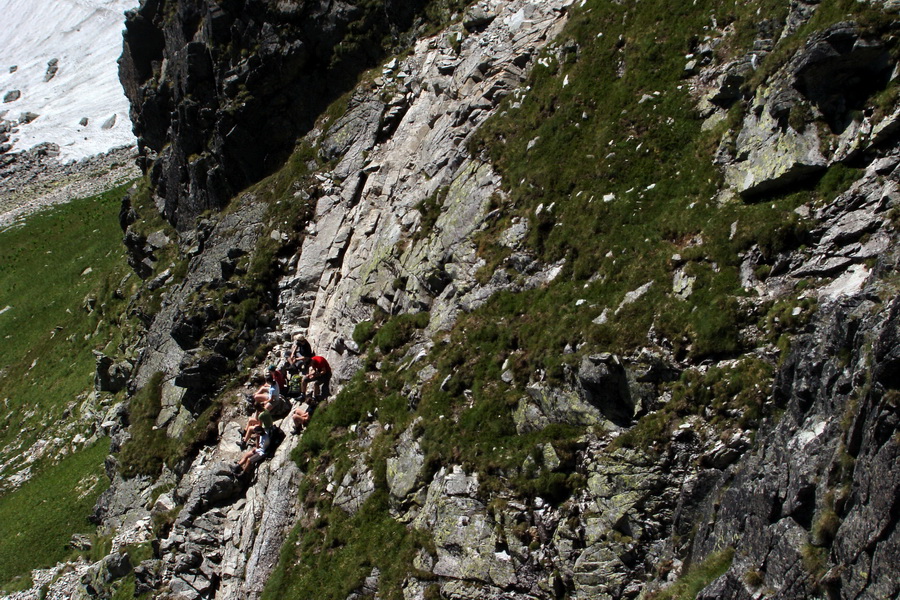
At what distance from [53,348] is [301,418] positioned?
36.1 m

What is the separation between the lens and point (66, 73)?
4542 inches

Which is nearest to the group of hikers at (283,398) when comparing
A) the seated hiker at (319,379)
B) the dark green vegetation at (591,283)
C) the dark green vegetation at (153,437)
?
the seated hiker at (319,379)

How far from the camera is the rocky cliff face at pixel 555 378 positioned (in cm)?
1040

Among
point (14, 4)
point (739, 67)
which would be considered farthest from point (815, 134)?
point (14, 4)

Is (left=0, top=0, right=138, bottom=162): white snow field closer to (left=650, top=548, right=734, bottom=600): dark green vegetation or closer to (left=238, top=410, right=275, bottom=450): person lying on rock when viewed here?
(left=238, top=410, right=275, bottom=450): person lying on rock

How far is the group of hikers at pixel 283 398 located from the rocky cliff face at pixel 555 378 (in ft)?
2.97

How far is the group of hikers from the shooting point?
24.8 meters

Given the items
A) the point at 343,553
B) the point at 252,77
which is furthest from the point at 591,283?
the point at 252,77

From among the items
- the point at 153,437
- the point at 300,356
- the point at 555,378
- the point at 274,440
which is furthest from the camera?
the point at 153,437

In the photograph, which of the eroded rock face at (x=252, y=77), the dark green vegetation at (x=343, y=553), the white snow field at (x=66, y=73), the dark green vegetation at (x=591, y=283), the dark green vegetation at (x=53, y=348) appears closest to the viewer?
the dark green vegetation at (x=591, y=283)

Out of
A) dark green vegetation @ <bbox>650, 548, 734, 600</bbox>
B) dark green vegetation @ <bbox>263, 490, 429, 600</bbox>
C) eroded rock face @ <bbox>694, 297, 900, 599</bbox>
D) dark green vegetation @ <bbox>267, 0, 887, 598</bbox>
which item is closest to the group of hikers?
dark green vegetation @ <bbox>267, 0, 887, 598</bbox>

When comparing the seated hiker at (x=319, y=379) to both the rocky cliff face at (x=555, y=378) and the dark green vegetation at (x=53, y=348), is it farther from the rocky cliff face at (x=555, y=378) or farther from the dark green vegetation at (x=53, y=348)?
the dark green vegetation at (x=53, y=348)

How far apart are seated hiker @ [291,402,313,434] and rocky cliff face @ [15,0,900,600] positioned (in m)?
0.75

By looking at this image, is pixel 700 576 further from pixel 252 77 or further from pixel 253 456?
pixel 252 77
